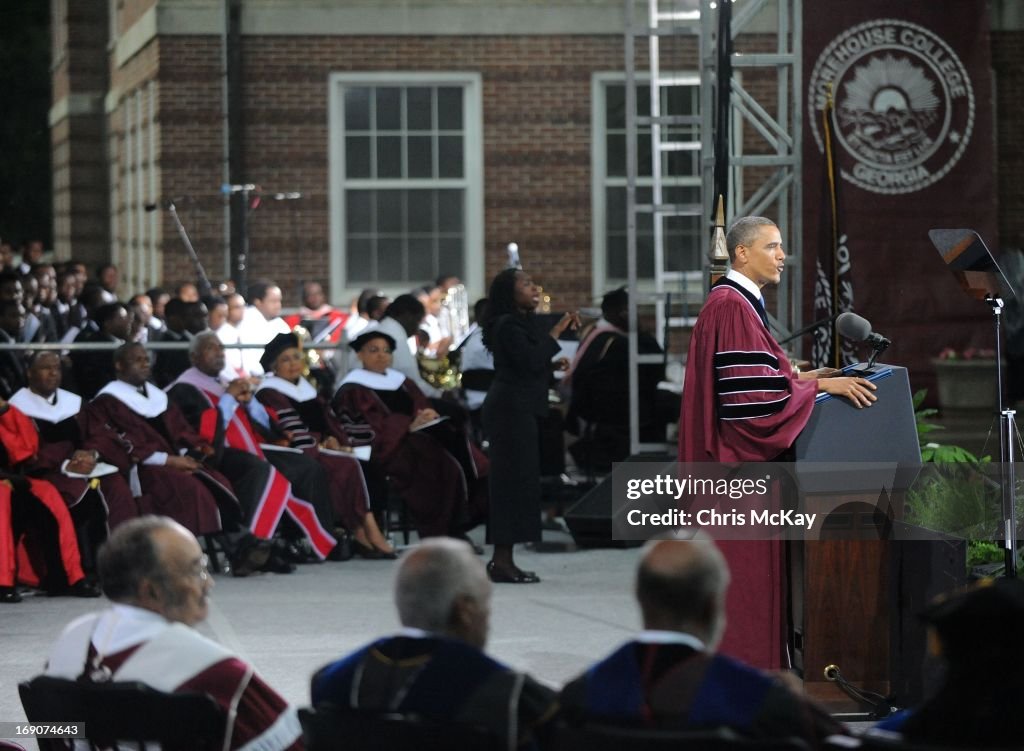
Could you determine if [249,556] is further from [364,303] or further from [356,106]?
[356,106]

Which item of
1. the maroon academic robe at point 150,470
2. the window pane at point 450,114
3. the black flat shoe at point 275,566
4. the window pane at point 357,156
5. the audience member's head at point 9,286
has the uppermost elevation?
the window pane at point 450,114

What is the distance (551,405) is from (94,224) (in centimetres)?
1609

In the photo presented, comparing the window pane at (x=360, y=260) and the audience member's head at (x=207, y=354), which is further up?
the window pane at (x=360, y=260)

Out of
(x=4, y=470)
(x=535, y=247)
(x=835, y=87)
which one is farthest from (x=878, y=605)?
(x=535, y=247)

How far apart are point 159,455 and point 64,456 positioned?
57cm

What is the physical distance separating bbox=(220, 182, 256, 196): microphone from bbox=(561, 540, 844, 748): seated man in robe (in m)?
14.3

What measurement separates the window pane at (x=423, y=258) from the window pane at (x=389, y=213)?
0.22 metres

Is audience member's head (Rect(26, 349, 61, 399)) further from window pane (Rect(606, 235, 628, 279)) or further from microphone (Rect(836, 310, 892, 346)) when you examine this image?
window pane (Rect(606, 235, 628, 279))

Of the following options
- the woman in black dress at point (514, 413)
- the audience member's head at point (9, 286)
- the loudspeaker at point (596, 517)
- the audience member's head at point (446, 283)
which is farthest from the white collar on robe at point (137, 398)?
the audience member's head at point (446, 283)

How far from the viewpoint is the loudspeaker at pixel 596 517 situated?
1107 cm

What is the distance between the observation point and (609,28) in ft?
60.1

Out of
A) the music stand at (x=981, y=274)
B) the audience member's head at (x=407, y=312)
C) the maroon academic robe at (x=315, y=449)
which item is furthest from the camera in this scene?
the audience member's head at (x=407, y=312)

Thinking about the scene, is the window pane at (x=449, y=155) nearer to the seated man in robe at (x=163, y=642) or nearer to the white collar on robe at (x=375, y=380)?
the white collar on robe at (x=375, y=380)

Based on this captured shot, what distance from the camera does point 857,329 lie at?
6242mm
